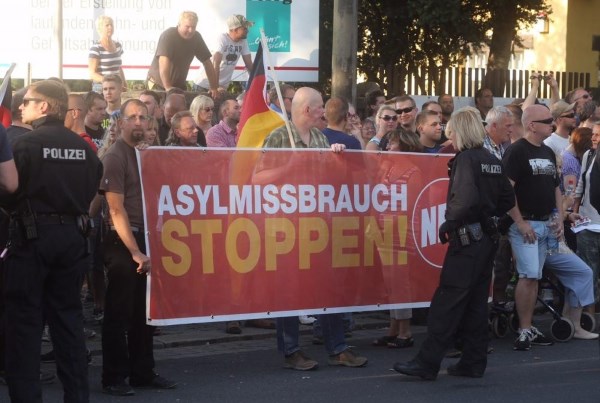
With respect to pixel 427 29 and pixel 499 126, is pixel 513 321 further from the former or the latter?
pixel 427 29

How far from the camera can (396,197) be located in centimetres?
989

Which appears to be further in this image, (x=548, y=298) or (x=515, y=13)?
(x=515, y=13)

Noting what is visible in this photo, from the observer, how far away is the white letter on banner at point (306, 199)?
30.6ft

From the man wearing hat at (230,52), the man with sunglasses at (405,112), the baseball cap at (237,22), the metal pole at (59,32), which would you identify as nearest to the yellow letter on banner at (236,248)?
the man with sunglasses at (405,112)

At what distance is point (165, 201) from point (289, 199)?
1090mm

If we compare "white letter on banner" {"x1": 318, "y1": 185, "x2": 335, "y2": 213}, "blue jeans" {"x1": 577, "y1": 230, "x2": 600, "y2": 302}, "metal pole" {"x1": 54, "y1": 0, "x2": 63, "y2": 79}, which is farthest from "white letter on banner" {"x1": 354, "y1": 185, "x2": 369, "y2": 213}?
"metal pole" {"x1": 54, "y1": 0, "x2": 63, "y2": 79}

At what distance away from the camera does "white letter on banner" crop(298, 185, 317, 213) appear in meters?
9.34

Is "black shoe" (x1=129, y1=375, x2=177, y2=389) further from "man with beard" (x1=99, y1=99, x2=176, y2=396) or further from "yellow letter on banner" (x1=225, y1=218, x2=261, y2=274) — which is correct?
"yellow letter on banner" (x1=225, y1=218, x2=261, y2=274)

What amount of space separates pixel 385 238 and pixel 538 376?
1691 millimetres

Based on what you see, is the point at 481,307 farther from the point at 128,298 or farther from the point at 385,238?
the point at 128,298

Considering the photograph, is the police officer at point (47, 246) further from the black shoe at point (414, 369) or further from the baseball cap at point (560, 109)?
the baseball cap at point (560, 109)

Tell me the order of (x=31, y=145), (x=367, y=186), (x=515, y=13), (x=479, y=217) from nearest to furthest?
(x=31, y=145) < (x=479, y=217) < (x=367, y=186) < (x=515, y=13)

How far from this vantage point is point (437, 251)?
33.4 ft

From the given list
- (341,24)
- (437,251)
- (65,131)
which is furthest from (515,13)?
(65,131)
